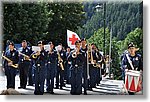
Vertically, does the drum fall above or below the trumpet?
below

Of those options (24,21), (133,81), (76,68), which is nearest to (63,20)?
(24,21)

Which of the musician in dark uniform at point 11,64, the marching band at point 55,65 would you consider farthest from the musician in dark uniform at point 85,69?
the musician in dark uniform at point 11,64

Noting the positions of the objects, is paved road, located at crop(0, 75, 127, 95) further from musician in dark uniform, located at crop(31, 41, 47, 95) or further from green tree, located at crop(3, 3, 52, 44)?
green tree, located at crop(3, 3, 52, 44)

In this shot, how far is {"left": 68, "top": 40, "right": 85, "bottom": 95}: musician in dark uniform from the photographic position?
5.68m

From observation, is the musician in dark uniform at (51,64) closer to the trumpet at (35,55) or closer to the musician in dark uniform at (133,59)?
the trumpet at (35,55)

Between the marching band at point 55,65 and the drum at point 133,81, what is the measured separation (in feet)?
0.29

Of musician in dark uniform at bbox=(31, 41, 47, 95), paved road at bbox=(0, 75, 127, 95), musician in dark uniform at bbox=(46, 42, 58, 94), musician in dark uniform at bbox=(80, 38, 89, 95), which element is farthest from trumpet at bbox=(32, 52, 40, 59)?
musician in dark uniform at bbox=(80, 38, 89, 95)

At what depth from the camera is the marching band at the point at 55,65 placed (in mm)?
5680

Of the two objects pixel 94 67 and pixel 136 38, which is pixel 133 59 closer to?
pixel 136 38

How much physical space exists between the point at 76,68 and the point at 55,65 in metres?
0.25

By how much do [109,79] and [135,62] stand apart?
370 millimetres

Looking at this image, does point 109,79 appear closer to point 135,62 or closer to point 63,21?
point 135,62

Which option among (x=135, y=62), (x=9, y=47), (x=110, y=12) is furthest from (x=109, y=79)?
(x=9, y=47)

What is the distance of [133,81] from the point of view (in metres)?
5.66
